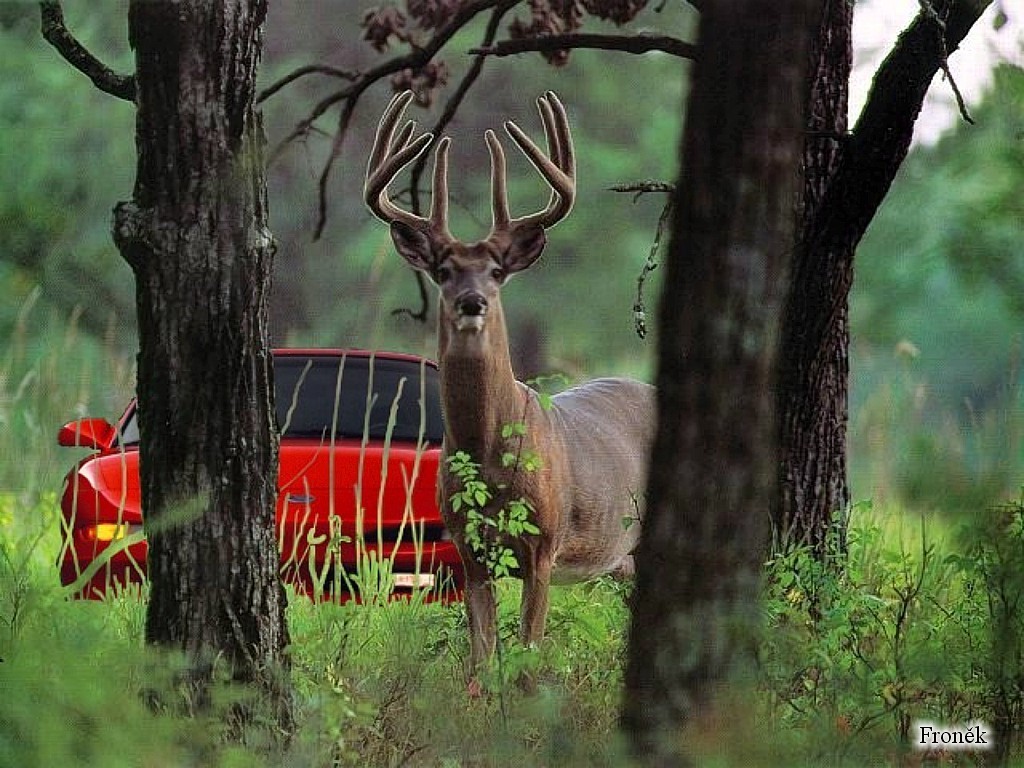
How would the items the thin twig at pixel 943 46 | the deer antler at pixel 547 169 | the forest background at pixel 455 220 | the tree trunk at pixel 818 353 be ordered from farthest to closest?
the forest background at pixel 455 220 → the deer antler at pixel 547 169 → the tree trunk at pixel 818 353 → the thin twig at pixel 943 46

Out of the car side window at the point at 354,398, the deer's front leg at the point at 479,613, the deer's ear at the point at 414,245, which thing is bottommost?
the deer's front leg at the point at 479,613

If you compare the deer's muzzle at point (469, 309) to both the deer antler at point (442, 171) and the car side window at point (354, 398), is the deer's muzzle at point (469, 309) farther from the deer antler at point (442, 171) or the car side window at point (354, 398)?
the car side window at point (354, 398)

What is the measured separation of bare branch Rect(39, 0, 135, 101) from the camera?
18.8 ft

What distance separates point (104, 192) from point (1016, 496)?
15.7 m

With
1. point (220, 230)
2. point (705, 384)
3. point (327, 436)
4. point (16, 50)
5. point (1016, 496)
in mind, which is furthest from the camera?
point (16, 50)

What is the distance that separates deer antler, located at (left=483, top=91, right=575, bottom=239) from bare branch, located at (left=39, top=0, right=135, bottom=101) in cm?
162

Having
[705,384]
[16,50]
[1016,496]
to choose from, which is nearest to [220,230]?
[705,384]

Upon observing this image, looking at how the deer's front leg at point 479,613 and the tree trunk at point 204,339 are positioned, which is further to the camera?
the deer's front leg at point 479,613

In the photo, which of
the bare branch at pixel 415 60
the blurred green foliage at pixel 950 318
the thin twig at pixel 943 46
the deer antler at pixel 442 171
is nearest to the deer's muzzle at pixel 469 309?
the deer antler at pixel 442 171

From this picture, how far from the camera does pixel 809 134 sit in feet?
22.8

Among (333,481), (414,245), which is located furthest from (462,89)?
(333,481)

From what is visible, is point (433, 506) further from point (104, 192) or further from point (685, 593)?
point (104, 192)

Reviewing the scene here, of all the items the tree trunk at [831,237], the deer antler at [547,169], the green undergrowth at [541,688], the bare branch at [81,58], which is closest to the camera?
the green undergrowth at [541,688]

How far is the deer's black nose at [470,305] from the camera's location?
686cm
